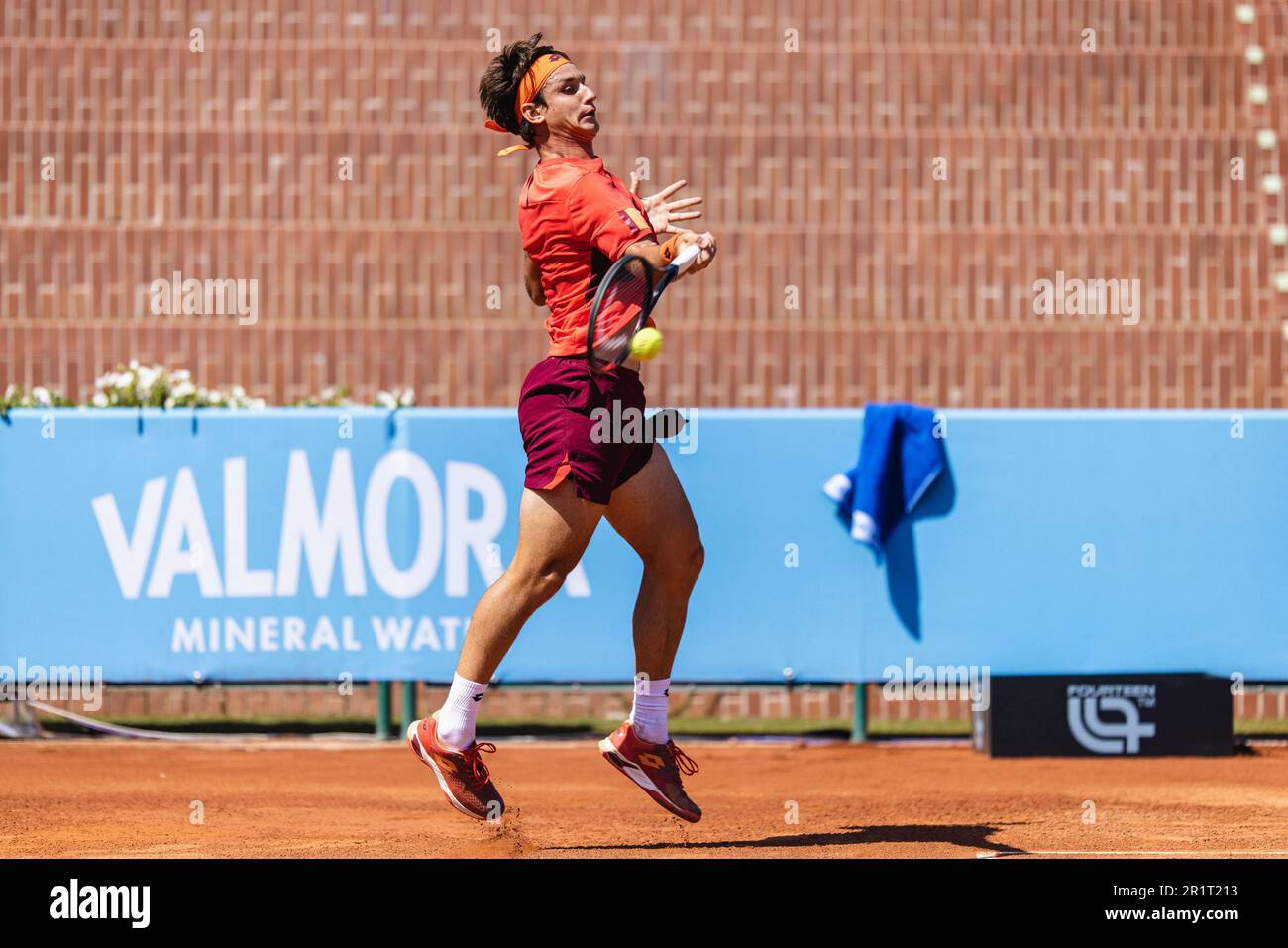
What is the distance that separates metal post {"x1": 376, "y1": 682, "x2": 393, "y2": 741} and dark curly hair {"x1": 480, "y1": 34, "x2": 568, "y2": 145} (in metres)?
4.15

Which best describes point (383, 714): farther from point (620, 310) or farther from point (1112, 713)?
point (620, 310)

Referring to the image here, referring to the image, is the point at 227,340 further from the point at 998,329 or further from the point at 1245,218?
the point at 1245,218

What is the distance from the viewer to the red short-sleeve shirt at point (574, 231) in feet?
15.7

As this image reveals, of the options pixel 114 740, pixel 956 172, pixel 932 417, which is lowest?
pixel 114 740

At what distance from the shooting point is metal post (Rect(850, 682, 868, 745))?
28.6 feet

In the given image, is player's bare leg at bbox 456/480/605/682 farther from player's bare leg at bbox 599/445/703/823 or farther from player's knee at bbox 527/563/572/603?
player's bare leg at bbox 599/445/703/823

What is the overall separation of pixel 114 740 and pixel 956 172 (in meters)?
6.28

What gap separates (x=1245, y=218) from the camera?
38.3 ft

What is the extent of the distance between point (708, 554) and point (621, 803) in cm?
208

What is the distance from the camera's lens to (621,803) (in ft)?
20.9

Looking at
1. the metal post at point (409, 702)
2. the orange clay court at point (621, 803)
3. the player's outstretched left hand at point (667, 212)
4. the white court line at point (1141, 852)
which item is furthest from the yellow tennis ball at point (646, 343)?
the metal post at point (409, 702)

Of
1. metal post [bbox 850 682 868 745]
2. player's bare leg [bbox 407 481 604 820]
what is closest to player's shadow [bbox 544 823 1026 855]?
player's bare leg [bbox 407 481 604 820]

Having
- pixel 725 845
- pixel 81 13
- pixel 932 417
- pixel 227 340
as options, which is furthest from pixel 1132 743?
pixel 81 13

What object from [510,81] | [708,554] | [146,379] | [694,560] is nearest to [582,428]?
[694,560]
